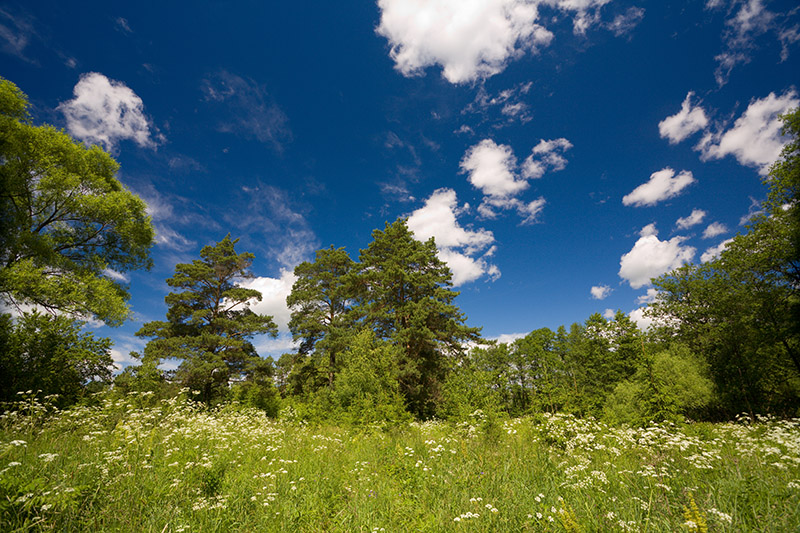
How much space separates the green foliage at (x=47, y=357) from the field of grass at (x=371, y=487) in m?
2.39

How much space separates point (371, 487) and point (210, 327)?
875 inches

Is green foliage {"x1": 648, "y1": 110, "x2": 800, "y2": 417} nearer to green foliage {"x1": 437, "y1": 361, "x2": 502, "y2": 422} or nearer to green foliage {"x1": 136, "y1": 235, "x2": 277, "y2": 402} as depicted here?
green foliage {"x1": 437, "y1": 361, "x2": 502, "y2": 422}

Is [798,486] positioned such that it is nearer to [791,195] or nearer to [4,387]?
[4,387]

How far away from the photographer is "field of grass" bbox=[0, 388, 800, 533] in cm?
286

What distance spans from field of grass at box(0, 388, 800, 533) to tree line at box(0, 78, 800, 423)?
3873 mm

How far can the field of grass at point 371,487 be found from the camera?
286cm

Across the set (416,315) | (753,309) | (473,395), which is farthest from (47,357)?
(753,309)

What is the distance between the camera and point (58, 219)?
11656mm

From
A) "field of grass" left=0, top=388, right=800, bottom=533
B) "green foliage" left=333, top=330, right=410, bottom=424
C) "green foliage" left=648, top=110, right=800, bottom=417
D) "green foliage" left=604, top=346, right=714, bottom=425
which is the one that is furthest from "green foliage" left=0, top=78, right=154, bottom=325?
"green foliage" left=648, top=110, right=800, bottom=417

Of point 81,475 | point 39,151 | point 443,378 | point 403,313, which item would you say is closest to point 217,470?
point 81,475

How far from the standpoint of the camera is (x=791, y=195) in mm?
14969

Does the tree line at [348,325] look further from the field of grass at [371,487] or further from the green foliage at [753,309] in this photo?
the field of grass at [371,487]

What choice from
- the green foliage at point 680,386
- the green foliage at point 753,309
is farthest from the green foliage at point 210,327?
the green foliage at point 753,309

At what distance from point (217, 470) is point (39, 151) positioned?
15006 millimetres
